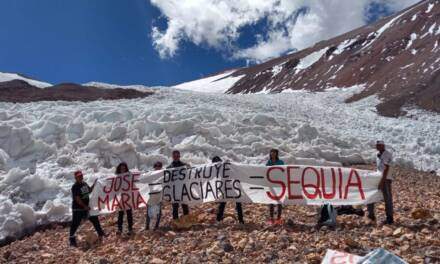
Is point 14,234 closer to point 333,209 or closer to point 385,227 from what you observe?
point 333,209

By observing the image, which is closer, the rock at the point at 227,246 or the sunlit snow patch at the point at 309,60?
the rock at the point at 227,246

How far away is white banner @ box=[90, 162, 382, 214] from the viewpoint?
972 centimetres

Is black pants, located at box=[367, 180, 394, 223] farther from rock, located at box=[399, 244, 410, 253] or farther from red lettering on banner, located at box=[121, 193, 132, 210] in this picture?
red lettering on banner, located at box=[121, 193, 132, 210]

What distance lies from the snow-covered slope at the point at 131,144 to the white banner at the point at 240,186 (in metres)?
2.21

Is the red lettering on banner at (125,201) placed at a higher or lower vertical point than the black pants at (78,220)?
higher

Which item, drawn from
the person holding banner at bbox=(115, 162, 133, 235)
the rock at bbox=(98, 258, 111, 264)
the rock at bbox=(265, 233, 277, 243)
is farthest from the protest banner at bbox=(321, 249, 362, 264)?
the person holding banner at bbox=(115, 162, 133, 235)

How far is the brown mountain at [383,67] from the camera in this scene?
36.3 meters

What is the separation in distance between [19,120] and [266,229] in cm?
1181

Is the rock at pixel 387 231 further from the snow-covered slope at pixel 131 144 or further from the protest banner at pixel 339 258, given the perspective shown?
the snow-covered slope at pixel 131 144

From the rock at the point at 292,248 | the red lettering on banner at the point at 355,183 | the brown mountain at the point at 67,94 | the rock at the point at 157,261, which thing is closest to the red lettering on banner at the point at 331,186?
the red lettering on banner at the point at 355,183

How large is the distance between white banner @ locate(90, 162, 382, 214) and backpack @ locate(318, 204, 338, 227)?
43 cm

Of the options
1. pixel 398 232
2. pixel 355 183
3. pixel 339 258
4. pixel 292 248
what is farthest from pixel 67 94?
pixel 339 258

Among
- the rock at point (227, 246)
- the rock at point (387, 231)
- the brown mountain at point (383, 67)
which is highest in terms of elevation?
the brown mountain at point (383, 67)

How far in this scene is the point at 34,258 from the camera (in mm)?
9648
